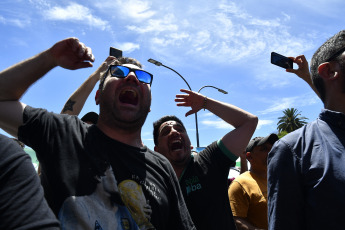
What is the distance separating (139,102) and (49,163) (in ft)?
3.04

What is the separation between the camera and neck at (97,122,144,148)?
2100mm

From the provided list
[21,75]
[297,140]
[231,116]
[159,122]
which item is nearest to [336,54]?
[297,140]

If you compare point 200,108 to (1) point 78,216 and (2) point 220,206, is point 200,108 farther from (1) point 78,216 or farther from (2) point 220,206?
(1) point 78,216

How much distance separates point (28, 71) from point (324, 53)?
206 cm

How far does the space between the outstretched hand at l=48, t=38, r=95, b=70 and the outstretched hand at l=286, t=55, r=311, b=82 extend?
88.7 inches

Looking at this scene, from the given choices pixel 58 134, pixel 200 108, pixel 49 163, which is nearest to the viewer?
pixel 49 163

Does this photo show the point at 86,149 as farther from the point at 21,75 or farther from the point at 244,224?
the point at 244,224

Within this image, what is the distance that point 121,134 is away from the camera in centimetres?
213

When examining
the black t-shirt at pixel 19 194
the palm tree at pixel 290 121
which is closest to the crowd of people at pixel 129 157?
the black t-shirt at pixel 19 194

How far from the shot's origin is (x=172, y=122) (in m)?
3.70

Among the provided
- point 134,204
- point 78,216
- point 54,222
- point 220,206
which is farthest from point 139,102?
point 54,222

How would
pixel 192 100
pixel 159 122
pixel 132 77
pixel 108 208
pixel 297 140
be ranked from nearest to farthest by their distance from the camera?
pixel 108 208 → pixel 297 140 → pixel 132 77 → pixel 192 100 → pixel 159 122

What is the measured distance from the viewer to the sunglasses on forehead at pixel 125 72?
2.37 m

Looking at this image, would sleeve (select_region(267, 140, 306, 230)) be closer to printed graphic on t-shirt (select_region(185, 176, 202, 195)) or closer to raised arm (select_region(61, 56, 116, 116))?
printed graphic on t-shirt (select_region(185, 176, 202, 195))
